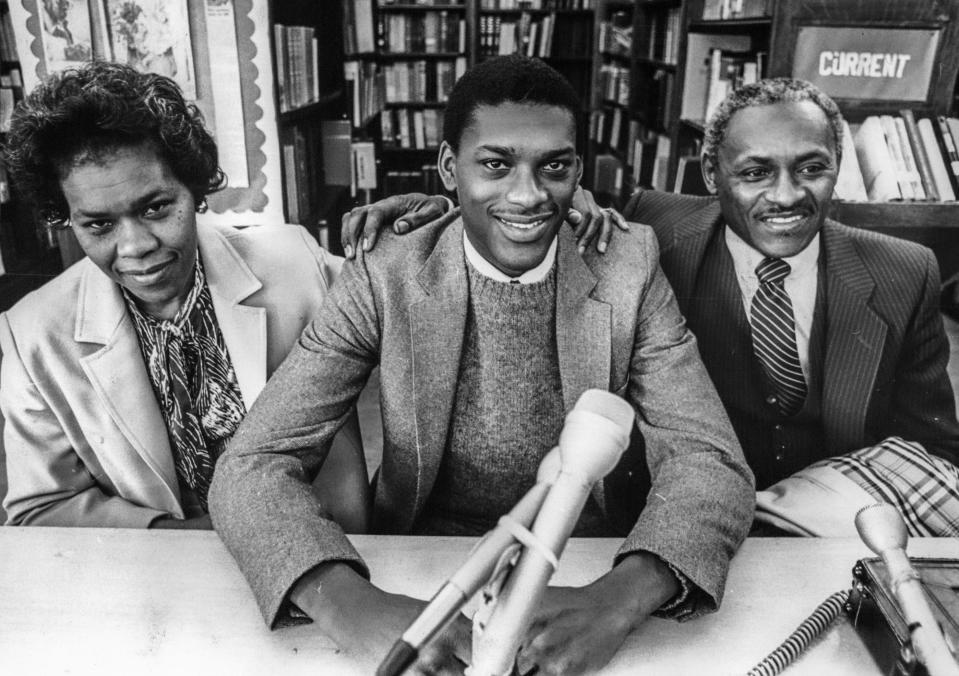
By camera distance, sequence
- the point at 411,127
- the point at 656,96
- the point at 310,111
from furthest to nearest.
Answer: the point at 411,127 → the point at 656,96 → the point at 310,111

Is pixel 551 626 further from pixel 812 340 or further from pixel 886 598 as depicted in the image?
pixel 812 340

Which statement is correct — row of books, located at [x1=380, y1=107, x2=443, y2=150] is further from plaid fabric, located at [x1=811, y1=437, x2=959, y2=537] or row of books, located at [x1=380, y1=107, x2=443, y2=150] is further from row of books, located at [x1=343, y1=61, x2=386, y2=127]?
plaid fabric, located at [x1=811, y1=437, x2=959, y2=537]

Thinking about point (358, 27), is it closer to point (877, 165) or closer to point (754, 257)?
point (877, 165)

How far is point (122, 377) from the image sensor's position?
Answer: 129cm

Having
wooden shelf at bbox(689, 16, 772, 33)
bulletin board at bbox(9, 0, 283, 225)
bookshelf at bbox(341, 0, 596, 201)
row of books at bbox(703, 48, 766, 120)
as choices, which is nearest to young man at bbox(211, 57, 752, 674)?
bulletin board at bbox(9, 0, 283, 225)

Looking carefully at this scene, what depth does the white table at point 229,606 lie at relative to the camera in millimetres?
814

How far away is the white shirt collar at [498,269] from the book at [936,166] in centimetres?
191

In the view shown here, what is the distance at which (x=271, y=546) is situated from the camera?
92cm

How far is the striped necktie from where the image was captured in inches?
58.9

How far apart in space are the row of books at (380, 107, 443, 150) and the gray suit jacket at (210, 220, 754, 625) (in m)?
4.50

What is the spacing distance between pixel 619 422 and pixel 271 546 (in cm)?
59

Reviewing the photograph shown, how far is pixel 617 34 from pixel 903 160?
3231 millimetres

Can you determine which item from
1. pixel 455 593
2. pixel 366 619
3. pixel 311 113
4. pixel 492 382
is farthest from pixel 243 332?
pixel 311 113

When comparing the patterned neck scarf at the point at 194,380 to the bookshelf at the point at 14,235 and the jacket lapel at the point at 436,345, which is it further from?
the bookshelf at the point at 14,235
